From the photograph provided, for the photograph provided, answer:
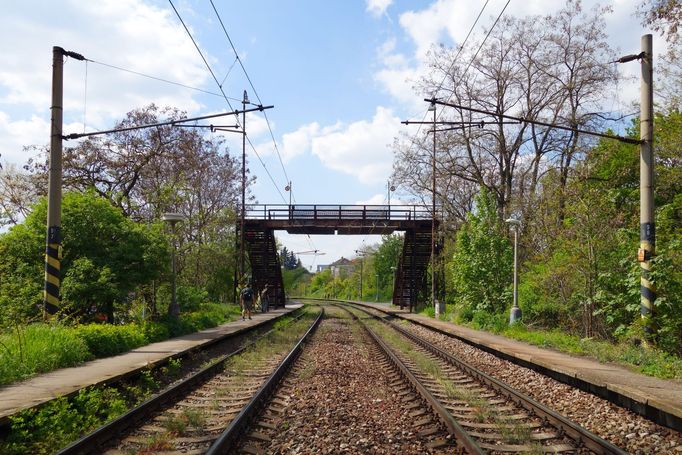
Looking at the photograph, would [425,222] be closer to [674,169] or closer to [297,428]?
[674,169]

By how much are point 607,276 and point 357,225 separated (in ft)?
81.9

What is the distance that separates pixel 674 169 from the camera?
2320cm

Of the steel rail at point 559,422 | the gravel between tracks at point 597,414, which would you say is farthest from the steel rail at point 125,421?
the gravel between tracks at point 597,414

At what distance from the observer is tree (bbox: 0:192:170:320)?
16188mm

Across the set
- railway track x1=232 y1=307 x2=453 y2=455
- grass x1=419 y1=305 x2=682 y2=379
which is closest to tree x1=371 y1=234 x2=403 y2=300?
grass x1=419 y1=305 x2=682 y2=379

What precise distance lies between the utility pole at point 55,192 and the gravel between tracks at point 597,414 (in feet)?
33.6

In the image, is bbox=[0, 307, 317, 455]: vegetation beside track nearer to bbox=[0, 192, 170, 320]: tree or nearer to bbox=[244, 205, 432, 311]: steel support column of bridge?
bbox=[0, 192, 170, 320]: tree

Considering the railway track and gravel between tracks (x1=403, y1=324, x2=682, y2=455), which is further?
gravel between tracks (x1=403, y1=324, x2=682, y2=455)

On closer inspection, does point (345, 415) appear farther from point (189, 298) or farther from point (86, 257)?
point (189, 298)

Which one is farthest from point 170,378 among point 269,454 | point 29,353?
point 269,454

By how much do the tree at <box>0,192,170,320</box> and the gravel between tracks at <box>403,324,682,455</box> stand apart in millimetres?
10788

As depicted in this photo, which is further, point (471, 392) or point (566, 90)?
point (566, 90)

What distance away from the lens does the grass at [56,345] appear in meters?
10.3

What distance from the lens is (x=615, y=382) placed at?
987 cm
